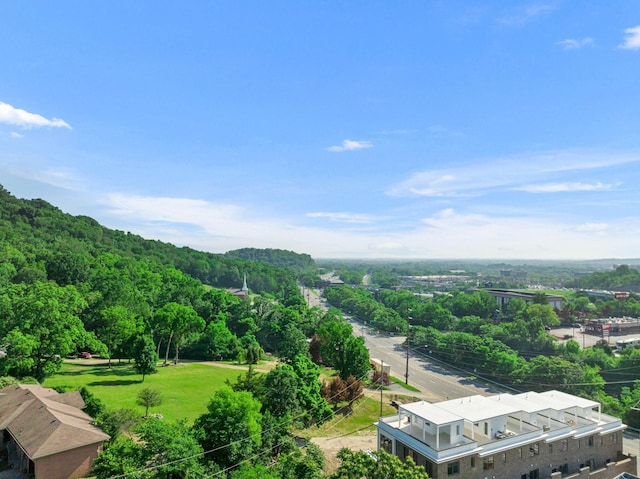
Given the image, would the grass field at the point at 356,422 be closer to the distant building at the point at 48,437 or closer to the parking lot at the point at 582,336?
the distant building at the point at 48,437

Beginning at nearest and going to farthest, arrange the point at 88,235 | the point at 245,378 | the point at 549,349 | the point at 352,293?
the point at 245,378 → the point at 549,349 → the point at 88,235 → the point at 352,293

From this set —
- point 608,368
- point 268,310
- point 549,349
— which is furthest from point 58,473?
point 549,349

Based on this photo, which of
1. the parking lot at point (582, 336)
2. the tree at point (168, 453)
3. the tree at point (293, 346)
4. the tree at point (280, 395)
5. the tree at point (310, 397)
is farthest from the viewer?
the parking lot at point (582, 336)

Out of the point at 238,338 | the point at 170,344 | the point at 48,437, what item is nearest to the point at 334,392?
the point at 48,437

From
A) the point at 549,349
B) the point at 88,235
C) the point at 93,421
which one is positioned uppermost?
the point at 88,235

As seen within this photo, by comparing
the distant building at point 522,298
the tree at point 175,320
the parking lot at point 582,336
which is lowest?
the parking lot at point 582,336

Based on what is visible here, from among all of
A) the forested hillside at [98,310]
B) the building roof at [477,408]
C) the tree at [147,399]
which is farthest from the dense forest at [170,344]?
the building roof at [477,408]

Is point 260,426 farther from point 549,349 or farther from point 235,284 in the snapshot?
point 235,284
